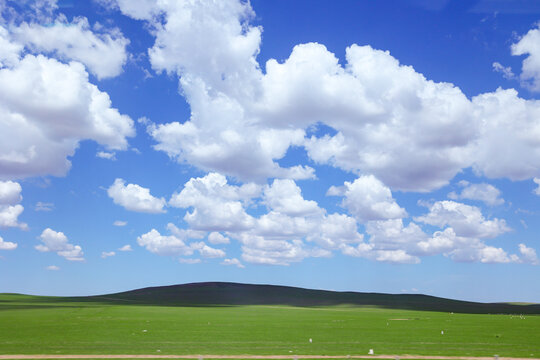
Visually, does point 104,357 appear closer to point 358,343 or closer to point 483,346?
point 358,343

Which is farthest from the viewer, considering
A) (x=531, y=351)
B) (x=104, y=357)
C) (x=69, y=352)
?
(x=531, y=351)

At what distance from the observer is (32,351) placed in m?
40.9

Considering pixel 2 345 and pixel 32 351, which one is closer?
pixel 32 351

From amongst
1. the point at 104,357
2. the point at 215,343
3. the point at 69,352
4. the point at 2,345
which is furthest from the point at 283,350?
the point at 2,345

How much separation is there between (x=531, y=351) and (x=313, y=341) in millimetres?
21347

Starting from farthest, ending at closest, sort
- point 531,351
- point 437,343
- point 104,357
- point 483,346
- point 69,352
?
point 437,343 < point 483,346 < point 531,351 < point 69,352 < point 104,357

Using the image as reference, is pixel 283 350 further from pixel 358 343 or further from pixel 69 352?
pixel 69 352

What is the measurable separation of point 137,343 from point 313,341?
1891cm

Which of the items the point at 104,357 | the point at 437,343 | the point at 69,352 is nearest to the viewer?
the point at 104,357

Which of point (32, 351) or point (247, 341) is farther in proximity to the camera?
point (247, 341)

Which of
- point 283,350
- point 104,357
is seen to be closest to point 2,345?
point 104,357

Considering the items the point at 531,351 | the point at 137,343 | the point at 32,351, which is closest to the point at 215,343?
the point at 137,343

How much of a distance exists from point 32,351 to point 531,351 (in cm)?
4578

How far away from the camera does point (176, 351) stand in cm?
4109
